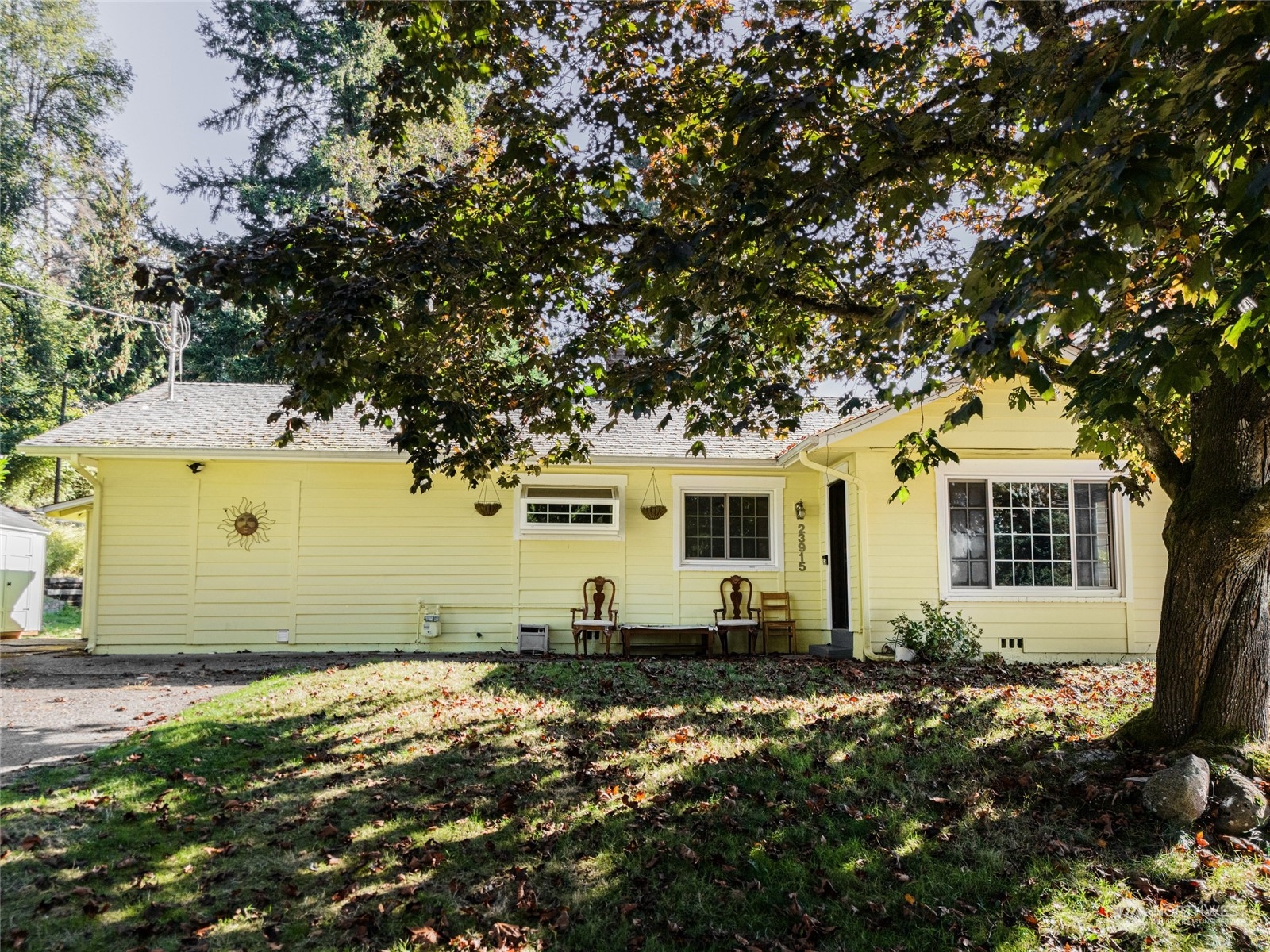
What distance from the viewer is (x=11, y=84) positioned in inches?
942

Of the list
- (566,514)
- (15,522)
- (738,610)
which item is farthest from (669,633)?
(15,522)

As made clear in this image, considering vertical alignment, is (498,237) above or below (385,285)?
above

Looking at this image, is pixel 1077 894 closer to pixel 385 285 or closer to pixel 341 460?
pixel 385 285

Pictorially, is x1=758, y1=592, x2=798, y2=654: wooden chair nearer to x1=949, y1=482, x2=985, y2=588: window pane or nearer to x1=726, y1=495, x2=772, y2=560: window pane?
x1=726, y1=495, x2=772, y2=560: window pane

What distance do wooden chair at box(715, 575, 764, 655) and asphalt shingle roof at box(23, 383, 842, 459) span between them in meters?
1.87

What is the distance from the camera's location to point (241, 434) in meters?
11.2

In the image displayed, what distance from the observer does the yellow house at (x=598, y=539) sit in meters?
10.2

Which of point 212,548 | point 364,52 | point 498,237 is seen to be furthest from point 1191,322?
point 364,52

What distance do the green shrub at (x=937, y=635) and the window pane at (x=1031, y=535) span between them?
2.93 ft

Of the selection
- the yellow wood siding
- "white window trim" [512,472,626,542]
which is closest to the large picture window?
the yellow wood siding

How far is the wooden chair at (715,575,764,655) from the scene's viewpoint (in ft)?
36.9

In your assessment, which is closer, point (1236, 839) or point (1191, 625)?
point (1236, 839)

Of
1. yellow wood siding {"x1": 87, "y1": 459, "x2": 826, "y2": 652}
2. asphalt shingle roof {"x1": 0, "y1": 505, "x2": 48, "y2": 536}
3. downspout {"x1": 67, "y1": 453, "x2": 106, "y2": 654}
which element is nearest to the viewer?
downspout {"x1": 67, "y1": 453, "x2": 106, "y2": 654}

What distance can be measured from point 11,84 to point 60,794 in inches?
1124
